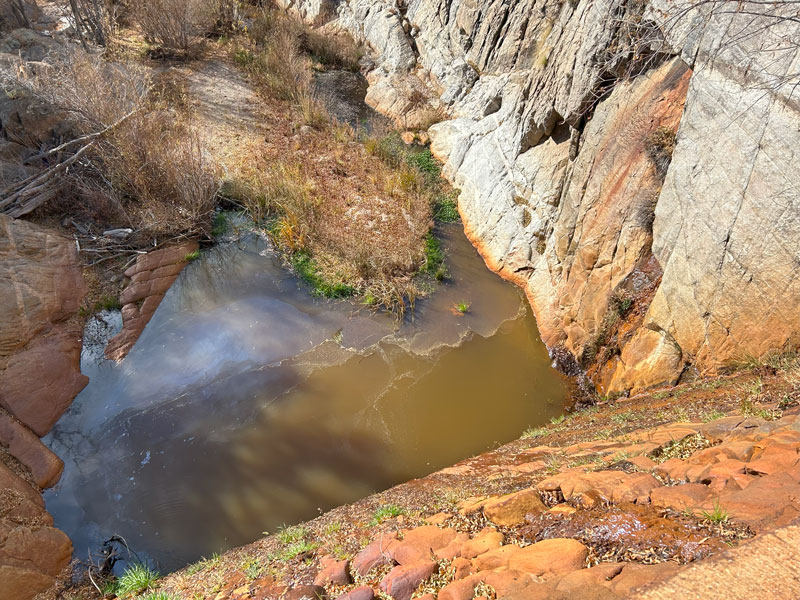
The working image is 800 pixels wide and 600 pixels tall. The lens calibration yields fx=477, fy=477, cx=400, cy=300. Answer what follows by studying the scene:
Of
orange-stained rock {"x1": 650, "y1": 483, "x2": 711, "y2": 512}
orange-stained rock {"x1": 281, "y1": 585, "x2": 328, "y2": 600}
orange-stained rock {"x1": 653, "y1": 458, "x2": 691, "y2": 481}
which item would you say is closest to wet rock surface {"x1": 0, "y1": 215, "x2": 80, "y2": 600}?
orange-stained rock {"x1": 281, "y1": 585, "x2": 328, "y2": 600}

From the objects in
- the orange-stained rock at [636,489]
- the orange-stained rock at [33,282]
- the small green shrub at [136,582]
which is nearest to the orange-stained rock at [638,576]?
the orange-stained rock at [636,489]

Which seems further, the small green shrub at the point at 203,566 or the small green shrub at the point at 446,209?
the small green shrub at the point at 446,209

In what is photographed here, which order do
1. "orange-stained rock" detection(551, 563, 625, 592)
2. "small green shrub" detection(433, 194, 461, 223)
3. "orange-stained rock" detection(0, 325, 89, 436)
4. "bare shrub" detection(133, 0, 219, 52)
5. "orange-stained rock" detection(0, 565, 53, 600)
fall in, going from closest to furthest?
"orange-stained rock" detection(551, 563, 625, 592), "orange-stained rock" detection(0, 565, 53, 600), "orange-stained rock" detection(0, 325, 89, 436), "small green shrub" detection(433, 194, 461, 223), "bare shrub" detection(133, 0, 219, 52)

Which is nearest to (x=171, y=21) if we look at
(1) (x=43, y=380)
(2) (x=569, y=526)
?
(1) (x=43, y=380)

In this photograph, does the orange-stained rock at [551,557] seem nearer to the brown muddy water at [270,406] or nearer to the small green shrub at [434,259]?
the brown muddy water at [270,406]

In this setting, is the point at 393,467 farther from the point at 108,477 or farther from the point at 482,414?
the point at 108,477

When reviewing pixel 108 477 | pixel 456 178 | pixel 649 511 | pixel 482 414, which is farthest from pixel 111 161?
pixel 649 511

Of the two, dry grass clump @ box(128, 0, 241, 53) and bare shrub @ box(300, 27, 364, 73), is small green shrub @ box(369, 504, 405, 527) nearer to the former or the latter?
bare shrub @ box(300, 27, 364, 73)

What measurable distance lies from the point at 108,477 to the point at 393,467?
2976mm

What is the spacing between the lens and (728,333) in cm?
449

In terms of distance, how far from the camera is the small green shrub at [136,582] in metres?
3.78

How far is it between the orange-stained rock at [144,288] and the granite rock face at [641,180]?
499cm

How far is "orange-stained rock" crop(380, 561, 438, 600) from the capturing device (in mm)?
2564

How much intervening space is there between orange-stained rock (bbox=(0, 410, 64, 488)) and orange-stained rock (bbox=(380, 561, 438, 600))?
4.15m
